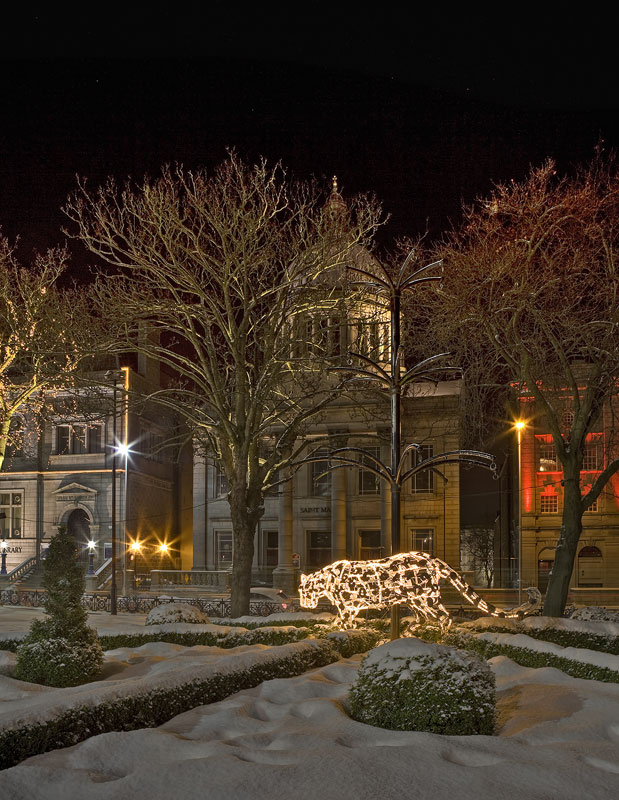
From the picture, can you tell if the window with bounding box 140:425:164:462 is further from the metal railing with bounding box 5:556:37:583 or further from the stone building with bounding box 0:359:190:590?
the metal railing with bounding box 5:556:37:583

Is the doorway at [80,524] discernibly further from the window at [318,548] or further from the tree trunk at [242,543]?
the tree trunk at [242,543]

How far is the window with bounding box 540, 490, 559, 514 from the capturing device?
208 feet

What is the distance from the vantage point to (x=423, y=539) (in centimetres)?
5891

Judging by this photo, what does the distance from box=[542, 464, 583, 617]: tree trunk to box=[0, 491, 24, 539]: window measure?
4700cm

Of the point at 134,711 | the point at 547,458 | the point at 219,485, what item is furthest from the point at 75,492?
the point at 134,711

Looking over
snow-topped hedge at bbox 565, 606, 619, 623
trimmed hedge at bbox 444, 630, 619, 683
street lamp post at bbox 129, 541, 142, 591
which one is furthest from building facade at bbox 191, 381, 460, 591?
trimmed hedge at bbox 444, 630, 619, 683

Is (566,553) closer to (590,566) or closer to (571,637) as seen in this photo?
(571,637)

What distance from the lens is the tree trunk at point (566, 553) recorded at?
991 inches

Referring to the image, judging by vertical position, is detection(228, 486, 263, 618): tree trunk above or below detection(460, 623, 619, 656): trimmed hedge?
above

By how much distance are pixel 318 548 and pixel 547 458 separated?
686 inches

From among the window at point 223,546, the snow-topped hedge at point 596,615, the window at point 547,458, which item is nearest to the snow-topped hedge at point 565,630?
the snow-topped hedge at point 596,615

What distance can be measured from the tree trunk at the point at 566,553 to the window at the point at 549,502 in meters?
39.0

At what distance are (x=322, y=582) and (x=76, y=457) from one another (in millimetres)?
44318

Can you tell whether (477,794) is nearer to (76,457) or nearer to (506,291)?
(506,291)
